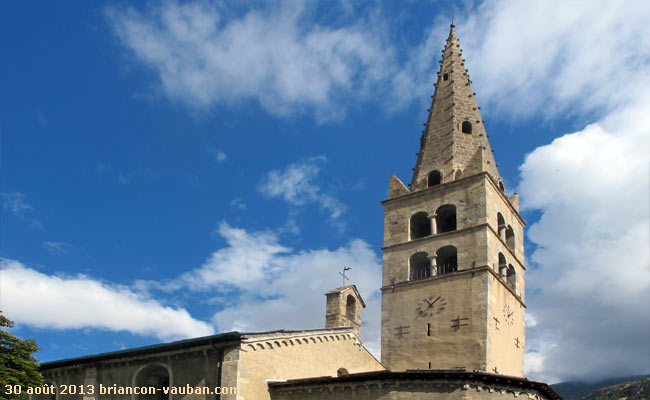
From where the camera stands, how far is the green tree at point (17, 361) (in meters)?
22.1

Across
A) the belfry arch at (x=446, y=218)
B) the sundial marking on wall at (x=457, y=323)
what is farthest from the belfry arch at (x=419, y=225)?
the sundial marking on wall at (x=457, y=323)

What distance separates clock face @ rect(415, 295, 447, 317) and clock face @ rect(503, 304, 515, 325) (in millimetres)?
2935

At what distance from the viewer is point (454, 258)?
30.4 meters

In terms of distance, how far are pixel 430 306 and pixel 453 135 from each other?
9.62 metres

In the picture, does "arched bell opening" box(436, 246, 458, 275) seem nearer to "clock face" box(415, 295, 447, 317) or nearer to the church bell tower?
the church bell tower

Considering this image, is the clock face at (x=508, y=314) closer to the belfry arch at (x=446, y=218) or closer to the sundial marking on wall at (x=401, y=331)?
the sundial marking on wall at (x=401, y=331)

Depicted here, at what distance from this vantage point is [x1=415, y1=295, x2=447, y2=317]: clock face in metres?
28.2

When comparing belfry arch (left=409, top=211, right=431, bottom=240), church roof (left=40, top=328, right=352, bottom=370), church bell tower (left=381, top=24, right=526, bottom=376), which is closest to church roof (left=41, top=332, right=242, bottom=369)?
church roof (left=40, top=328, right=352, bottom=370)

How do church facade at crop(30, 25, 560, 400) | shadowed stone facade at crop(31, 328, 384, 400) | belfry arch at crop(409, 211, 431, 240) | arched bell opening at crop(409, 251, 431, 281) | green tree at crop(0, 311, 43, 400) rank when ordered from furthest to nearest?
belfry arch at crop(409, 211, 431, 240), arched bell opening at crop(409, 251, 431, 281), green tree at crop(0, 311, 43, 400), shadowed stone facade at crop(31, 328, 384, 400), church facade at crop(30, 25, 560, 400)

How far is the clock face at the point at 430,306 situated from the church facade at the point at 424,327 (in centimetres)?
5

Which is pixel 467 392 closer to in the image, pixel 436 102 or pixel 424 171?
pixel 424 171

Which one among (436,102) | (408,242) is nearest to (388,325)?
(408,242)

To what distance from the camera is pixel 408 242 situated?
101ft

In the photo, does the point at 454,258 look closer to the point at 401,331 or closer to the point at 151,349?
the point at 401,331
